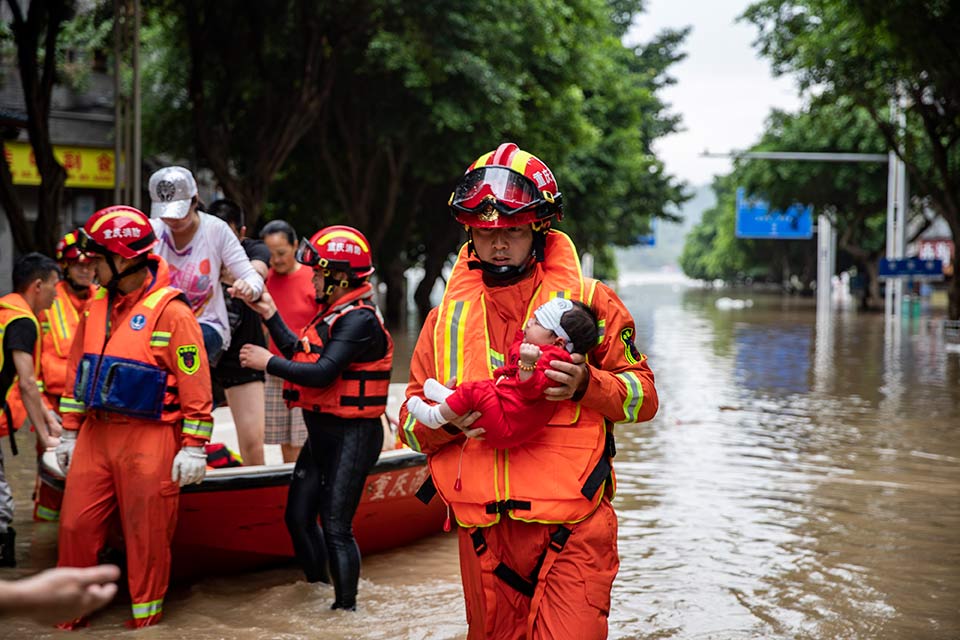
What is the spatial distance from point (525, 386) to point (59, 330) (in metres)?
5.87

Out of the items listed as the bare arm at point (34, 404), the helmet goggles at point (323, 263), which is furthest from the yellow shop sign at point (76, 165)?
the helmet goggles at point (323, 263)

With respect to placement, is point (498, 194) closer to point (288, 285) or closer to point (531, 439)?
point (531, 439)

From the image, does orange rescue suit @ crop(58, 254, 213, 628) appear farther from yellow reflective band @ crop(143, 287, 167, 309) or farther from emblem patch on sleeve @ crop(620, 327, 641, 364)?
emblem patch on sleeve @ crop(620, 327, 641, 364)

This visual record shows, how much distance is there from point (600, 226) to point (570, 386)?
3064 centimetres

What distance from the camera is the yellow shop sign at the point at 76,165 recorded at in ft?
84.6

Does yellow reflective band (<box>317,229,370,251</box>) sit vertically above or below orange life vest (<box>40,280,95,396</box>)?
above

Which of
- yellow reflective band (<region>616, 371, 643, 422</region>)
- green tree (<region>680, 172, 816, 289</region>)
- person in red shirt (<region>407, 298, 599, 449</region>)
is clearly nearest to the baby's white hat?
person in red shirt (<region>407, 298, 599, 449</region>)

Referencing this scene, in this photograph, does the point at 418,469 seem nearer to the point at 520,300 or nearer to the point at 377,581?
the point at 377,581

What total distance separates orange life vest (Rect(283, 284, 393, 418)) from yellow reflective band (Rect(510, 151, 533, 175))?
2261 millimetres

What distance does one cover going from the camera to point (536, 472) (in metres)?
3.71

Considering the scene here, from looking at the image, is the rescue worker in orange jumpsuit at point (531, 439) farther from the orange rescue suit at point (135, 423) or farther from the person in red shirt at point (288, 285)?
the person in red shirt at point (288, 285)

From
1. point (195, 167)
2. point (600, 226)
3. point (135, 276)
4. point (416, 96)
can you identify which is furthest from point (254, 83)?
point (135, 276)

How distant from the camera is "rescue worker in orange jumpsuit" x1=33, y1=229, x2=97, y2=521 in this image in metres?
8.39

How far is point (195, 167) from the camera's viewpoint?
2630 centimetres
